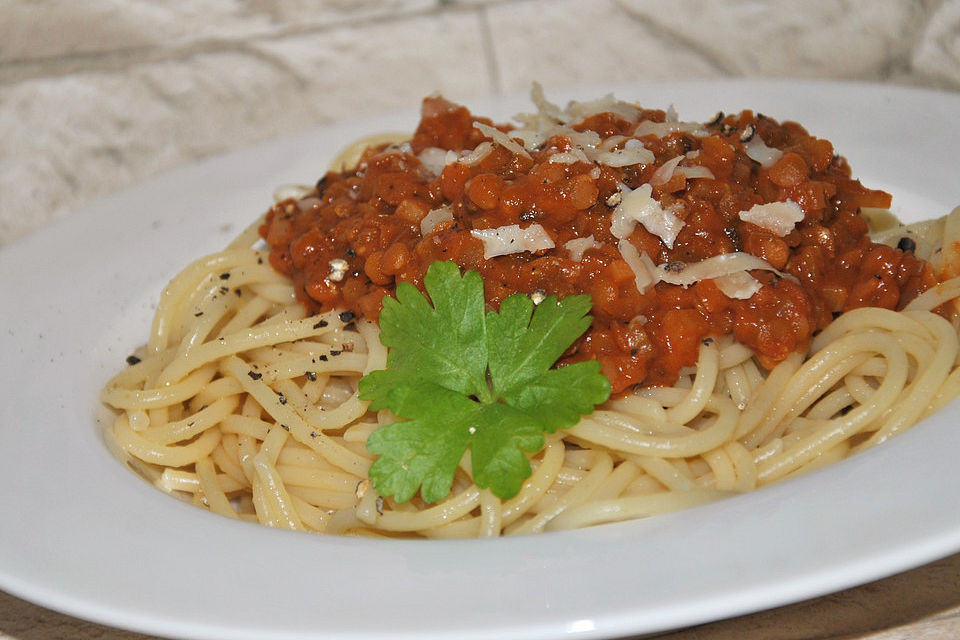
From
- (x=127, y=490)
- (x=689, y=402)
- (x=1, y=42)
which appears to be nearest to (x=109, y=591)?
(x=127, y=490)

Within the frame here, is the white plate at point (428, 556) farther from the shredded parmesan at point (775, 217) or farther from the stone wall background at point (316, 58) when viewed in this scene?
the stone wall background at point (316, 58)

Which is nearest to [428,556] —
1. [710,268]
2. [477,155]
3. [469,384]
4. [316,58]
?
[469,384]

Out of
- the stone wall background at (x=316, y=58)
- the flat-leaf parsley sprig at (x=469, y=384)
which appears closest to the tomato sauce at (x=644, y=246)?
the flat-leaf parsley sprig at (x=469, y=384)

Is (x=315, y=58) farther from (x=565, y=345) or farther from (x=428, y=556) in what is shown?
(x=428, y=556)

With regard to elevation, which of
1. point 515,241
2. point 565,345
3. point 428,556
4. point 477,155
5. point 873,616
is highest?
point 477,155

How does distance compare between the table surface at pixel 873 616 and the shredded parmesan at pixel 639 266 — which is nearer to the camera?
the table surface at pixel 873 616

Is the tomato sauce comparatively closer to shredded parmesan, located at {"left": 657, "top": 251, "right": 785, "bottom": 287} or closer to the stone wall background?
shredded parmesan, located at {"left": 657, "top": 251, "right": 785, "bottom": 287}

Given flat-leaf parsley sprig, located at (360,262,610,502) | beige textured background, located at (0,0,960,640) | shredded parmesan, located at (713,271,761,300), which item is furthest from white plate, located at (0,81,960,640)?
beige textured background, located at (0,0,960,640)

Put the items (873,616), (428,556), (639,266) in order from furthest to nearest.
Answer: (639,266) → (873,616) → (428,556)
